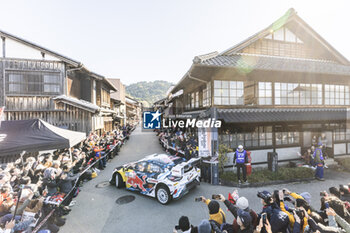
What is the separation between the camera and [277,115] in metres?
8.91

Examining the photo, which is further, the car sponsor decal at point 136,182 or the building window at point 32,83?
the building window at point 32,83

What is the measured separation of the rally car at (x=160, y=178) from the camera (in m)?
6.00

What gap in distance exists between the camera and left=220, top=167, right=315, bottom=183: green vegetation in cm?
803

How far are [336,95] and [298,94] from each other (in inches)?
139

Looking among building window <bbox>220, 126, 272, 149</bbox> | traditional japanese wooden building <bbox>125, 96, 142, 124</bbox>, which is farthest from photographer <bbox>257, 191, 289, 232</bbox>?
traditional japanese wooden building <bbox>125, 96, 142, 124</bbox>

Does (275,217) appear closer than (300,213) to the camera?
Yes

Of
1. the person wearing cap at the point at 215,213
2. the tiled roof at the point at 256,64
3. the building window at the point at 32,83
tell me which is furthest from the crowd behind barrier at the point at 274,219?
the building window at the point at 32,83

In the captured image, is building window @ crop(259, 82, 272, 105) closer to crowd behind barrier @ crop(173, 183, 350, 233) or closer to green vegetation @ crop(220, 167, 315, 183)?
green vegetation @ crop(220, 167, 315, 183)

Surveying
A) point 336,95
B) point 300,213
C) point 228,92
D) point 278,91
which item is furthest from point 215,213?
point 336,95

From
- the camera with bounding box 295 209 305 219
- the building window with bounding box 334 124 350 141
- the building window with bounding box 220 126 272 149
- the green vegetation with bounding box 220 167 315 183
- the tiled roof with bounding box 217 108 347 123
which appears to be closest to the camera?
the camera with bounding box 295 209 305 219

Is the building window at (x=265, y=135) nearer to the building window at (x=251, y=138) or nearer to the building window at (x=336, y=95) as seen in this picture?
the building window at (x=251, y=138)

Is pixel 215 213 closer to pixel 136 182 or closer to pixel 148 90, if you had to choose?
pixel 136 182

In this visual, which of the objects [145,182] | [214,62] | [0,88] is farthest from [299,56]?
[0,88]

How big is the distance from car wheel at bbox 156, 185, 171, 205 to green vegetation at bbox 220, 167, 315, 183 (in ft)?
11.7
